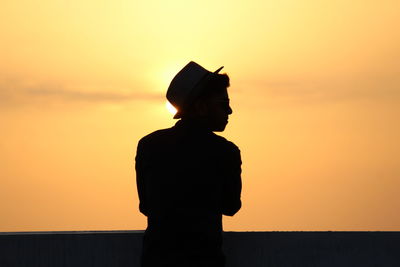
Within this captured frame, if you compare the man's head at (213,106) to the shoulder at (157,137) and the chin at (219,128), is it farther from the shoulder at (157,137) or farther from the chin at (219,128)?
the shoulder at (157,137)

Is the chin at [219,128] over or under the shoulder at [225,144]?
over

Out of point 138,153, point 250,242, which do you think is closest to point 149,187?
point 138,153

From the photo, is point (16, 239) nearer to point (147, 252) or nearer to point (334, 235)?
point (147, 252)

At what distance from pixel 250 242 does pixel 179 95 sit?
1.07m

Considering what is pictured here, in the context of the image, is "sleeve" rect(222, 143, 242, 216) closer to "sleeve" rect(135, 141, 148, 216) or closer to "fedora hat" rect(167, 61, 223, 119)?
"fedora hat" rect(167, 61, 223, 119)

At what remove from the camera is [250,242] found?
25.0 ft

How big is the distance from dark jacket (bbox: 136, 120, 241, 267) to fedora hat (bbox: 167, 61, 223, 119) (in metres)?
0.14

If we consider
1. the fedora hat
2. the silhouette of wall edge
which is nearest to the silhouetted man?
the fedora hat

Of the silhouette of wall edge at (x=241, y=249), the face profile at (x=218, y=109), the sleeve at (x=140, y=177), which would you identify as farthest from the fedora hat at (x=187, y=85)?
the silhouette of wall edge at (x=241, y=249)

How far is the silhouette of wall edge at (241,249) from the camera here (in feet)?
24.8

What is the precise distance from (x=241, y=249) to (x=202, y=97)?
1.04 metres

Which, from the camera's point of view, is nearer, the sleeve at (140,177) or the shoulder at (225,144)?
the shoulder at (225,144)

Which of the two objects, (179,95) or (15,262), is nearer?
(179,95)

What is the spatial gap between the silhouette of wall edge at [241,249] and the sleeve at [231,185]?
35 centimetres
